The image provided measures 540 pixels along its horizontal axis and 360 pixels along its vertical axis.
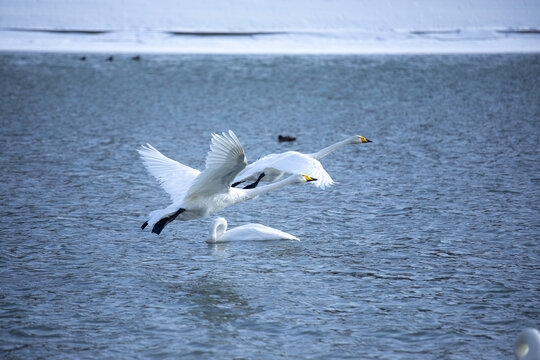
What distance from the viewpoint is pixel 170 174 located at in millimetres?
9906

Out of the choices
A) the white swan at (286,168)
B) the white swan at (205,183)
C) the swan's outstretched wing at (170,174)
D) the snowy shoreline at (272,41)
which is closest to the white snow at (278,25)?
the snowy shoreline at (272,41)

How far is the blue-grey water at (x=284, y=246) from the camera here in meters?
6.76

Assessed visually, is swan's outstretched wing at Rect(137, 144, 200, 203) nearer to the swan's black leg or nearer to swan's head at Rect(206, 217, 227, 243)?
the swan's black leg

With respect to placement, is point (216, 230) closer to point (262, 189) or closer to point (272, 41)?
point (262, 189)

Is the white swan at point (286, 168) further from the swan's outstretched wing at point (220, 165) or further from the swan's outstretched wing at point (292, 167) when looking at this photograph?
the swan's outstretched wing at point (220, 165)

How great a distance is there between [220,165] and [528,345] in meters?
3.83

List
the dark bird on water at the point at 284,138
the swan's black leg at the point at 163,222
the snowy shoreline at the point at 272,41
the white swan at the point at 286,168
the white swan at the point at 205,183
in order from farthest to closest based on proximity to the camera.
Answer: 1. the snowy shoreline at the point at 272,41
2. the dark bird on water at the point at 284,138
3. the white swan at the point at 286,168
4. the swan's black leg at the point at 163,222
5. the white swan at the point at 205,183

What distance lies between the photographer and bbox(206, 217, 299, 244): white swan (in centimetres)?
960

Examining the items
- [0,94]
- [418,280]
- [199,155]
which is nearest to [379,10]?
[0,94]

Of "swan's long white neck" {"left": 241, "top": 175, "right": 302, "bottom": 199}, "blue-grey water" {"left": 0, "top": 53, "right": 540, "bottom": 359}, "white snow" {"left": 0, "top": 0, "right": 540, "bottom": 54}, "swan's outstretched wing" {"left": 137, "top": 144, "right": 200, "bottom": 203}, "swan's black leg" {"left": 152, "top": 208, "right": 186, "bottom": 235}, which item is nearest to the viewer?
"blue-grey water" {"left": 0, "top": 53, "right": 540, "bottom": 359}

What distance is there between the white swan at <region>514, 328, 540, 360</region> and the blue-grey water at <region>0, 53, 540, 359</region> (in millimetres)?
360

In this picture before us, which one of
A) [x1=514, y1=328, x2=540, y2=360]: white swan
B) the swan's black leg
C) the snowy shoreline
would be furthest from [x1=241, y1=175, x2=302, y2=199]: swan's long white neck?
the snowy shoreline

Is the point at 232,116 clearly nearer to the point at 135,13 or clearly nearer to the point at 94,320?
the point at 94,320

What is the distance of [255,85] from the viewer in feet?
93.9
